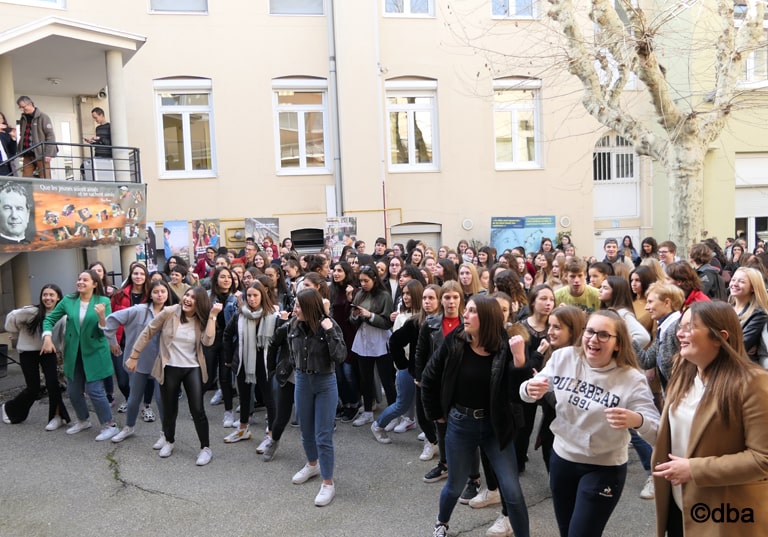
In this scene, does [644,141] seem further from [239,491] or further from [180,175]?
[180,175]

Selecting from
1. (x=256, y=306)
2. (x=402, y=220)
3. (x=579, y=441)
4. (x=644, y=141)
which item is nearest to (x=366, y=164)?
(x=402, y=220)

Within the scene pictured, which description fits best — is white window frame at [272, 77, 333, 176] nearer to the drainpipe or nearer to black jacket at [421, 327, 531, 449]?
the drainpipe

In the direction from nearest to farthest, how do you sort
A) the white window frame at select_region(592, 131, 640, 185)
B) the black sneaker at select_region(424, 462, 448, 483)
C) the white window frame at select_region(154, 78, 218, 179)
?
the black sneaker at select_region(424, 462, 448, 483), the white window frame at select_region(154, 78, 218, 179), the white window frame at select_region(592, 131, 640, 185)

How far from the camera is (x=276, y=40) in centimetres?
1476

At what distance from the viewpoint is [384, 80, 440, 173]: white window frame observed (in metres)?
15.4

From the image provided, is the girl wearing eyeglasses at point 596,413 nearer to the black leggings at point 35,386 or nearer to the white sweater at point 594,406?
the white sweater at point 594,406

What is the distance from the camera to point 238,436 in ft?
21.6

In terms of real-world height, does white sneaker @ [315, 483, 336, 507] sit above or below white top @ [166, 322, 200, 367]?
below

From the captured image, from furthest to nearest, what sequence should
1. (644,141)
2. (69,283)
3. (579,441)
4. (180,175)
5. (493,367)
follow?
1. (180,175)
2. (69,283)
3. (644,141)
4. (493,367)
5. (579,441)

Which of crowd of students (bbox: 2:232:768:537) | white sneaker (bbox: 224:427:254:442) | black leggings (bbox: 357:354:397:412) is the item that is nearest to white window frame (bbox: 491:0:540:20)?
crowd of students (bbox: 2:232:768:537)

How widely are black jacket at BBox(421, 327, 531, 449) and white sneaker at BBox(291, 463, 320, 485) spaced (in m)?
1.83

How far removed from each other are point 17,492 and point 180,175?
1017cm

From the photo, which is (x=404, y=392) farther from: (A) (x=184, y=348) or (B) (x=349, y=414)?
(A) (x=184, y=348)

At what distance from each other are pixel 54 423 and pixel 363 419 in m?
3.45
